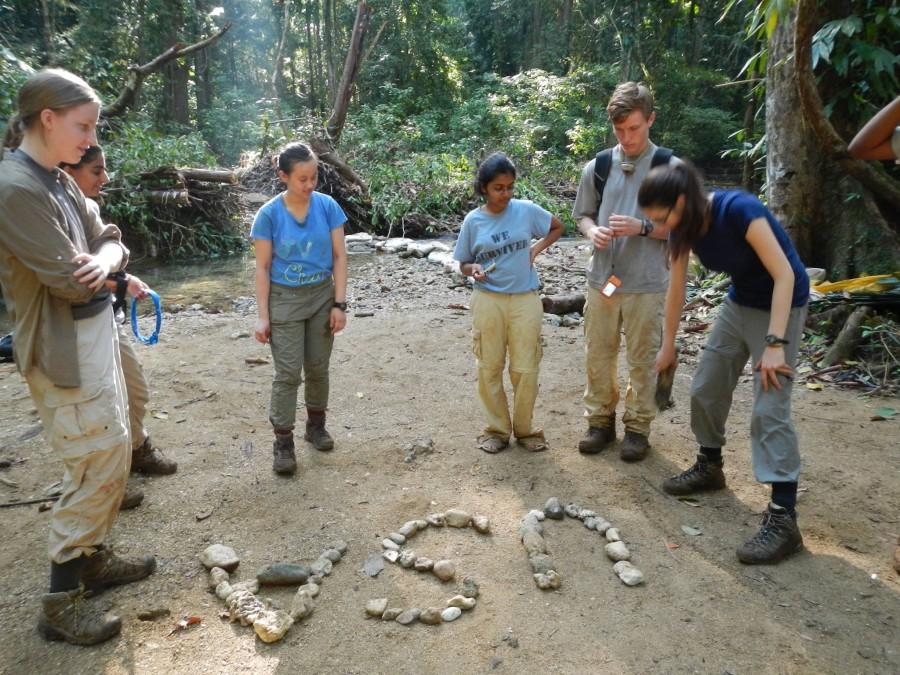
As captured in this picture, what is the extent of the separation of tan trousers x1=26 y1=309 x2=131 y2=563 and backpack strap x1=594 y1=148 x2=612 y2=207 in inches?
103

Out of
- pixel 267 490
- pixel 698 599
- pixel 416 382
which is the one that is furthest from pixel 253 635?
pixel 416 382

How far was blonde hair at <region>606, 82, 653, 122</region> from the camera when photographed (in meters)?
3.39

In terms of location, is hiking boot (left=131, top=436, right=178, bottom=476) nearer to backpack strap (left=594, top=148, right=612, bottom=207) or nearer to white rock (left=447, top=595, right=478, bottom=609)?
white rock (left=447, top=595, right=478, bottom=609)

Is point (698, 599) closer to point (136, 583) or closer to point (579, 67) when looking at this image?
point (136, 583)

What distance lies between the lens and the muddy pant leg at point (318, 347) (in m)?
3.79

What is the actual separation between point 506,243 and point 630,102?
97 cm

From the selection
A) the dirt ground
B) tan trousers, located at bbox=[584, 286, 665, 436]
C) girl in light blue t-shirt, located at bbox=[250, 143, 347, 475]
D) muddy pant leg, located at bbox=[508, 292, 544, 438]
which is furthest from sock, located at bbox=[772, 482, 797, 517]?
girl in light blue t-shirt, located at bbox=[250, 143, 347, 475]

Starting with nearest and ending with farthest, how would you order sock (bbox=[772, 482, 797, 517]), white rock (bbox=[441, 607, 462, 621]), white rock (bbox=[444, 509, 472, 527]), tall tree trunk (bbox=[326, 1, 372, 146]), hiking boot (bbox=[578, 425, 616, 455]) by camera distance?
white rock (bbox=[441, 607, 462, 621]) < sock (bbox=[772, 482, 797, 517]) < white rock (bbox=[444, 509, 472, 527]) < hiking boot (bbox=[578, 425, 616, 455]) < tall tree trunk (bbox=[326, 1, 372, 146])

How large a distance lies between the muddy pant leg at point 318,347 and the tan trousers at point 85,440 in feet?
4.52

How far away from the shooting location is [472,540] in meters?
3.14

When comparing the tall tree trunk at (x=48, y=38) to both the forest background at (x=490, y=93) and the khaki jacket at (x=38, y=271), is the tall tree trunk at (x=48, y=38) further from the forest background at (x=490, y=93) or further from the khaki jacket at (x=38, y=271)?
the khaki jacket at (x=38, y=271)

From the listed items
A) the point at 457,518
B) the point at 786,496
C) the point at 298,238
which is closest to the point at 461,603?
the point at 457,518

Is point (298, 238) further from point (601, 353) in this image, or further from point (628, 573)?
point (628, 573)

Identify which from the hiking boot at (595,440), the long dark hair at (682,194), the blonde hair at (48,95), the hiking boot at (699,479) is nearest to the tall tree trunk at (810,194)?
the hiking boot at (595,440)
